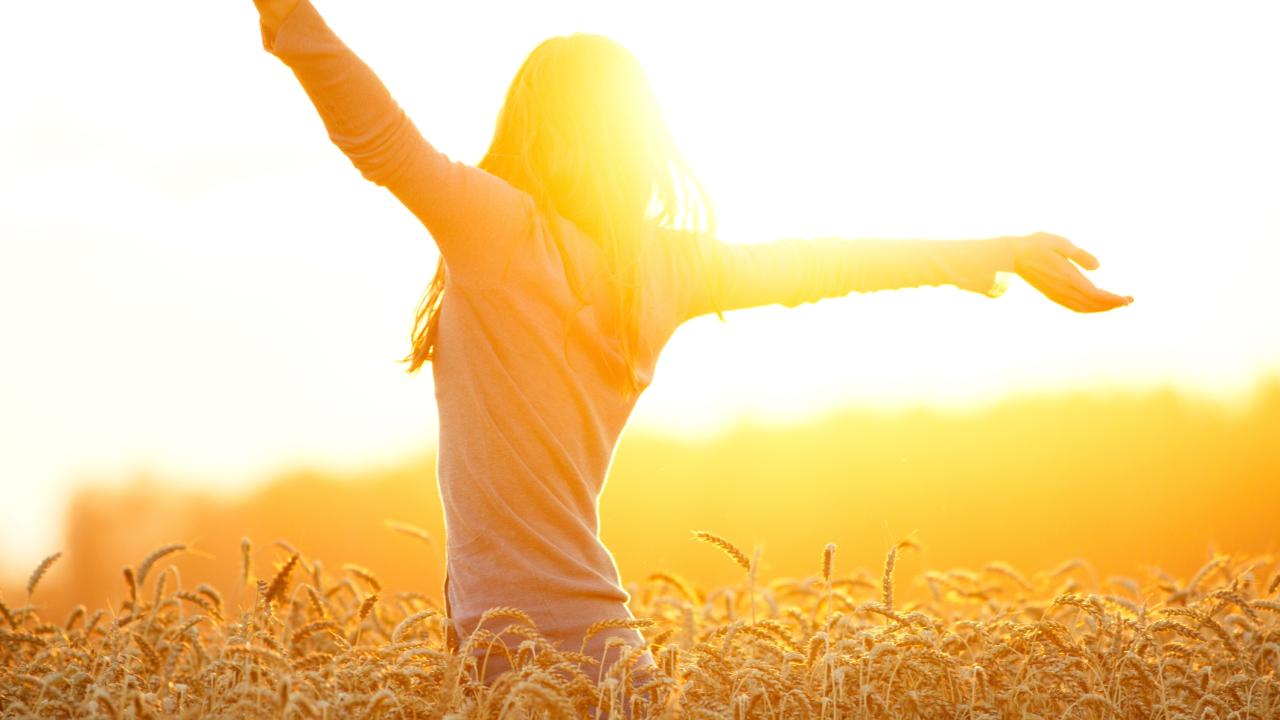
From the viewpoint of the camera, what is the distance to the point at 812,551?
11891 millimetres

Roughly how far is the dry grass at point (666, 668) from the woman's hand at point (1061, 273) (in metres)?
0.79

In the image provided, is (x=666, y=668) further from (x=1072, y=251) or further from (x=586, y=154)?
(x=1072, y=251)

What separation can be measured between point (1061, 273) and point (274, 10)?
2151mm

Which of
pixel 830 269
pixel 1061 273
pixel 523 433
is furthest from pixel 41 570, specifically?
pixel 1061 273

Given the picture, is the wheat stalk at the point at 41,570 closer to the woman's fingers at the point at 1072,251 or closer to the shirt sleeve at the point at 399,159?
the shirt sleeve at the point at 399,159

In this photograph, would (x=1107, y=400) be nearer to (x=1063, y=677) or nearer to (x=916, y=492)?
(x=916, y=492)

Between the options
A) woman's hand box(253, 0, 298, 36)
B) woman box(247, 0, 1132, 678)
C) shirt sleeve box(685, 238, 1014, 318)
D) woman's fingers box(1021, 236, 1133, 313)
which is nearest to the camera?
woman's hand box(253, 0, 298, 36)

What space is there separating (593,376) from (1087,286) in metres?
1.40

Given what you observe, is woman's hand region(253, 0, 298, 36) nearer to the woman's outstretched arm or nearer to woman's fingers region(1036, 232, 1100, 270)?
the woman's outstretched arm

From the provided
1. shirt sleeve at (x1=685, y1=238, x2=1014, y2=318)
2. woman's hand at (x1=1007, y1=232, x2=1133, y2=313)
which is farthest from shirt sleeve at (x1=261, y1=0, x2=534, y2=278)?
woman's hand at (x1=1007, y1=232, x2=1133, y2=313)

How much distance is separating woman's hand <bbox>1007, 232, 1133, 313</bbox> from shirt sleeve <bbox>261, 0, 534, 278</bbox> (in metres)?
1.49

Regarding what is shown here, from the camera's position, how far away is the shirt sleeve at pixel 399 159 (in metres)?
2.28

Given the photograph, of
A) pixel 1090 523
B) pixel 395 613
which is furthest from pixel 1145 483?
pixel 395 613

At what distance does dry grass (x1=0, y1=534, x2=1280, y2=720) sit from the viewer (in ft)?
8.39
